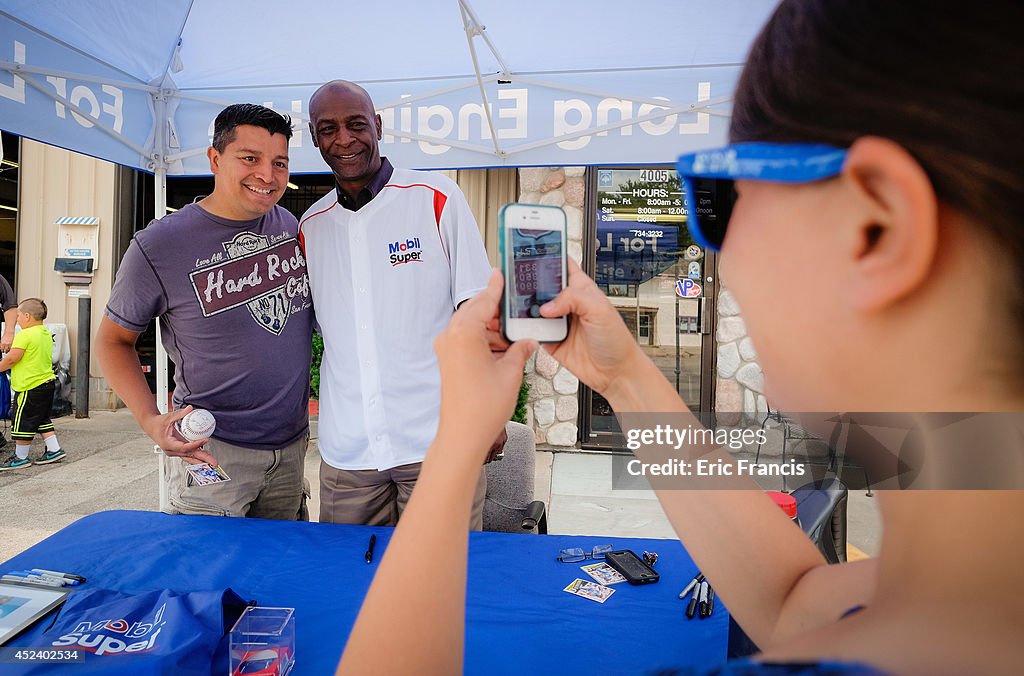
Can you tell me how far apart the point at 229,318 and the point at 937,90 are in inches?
101

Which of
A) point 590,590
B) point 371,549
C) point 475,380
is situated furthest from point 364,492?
point 475,380

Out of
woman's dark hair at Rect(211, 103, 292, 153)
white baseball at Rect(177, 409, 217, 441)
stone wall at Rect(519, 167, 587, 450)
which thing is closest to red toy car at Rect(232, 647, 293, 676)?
white baseball at Rect(177, 409, 217, 441)

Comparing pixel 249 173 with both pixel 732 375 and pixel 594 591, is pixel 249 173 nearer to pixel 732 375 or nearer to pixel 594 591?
pixel 594 591

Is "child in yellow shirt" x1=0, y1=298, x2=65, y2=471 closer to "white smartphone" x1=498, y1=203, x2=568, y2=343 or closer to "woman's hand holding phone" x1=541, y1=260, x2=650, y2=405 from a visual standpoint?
"white smartphone" x1=498, y1=203, x2=568, y2=343

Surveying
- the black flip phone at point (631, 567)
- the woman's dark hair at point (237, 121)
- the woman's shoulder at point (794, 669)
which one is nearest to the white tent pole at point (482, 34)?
the woman's dark hair at point (237, 121)

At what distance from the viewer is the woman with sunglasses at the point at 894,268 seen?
389 millimetres

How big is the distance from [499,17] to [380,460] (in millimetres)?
2430

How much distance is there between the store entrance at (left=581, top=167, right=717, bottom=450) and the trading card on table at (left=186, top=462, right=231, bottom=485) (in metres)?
4.80

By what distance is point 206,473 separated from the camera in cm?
232

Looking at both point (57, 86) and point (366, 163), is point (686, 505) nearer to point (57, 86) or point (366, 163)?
point (366, 163)

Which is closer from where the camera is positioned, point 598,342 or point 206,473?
point 598,342

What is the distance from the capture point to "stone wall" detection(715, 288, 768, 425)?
663cm

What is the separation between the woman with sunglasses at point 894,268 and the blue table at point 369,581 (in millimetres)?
940

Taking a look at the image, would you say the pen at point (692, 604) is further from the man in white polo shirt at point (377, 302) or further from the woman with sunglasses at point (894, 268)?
the woman with sunglasses at point (894, 268)
